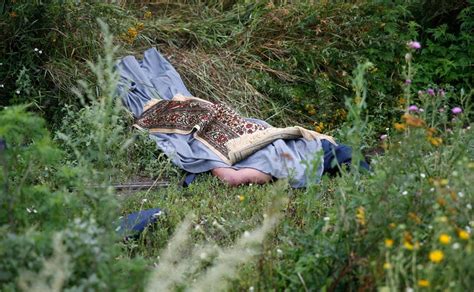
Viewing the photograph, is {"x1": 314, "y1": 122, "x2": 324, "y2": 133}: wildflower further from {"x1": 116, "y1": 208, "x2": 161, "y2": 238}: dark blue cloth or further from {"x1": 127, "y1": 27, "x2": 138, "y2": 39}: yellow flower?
{"x1": 116, "y1": 208, "x2": 161, "y2": 238}: dark blue cloth

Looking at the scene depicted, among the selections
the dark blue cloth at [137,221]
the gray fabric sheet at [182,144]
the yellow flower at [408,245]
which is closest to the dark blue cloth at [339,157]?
the gray fabric sheet at [182,144]

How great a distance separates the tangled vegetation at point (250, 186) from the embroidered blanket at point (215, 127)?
267mm

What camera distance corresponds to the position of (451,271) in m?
2.75

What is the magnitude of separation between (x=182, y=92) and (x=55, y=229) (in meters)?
3.81

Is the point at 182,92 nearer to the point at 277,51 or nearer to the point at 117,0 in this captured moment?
the point at 277,51

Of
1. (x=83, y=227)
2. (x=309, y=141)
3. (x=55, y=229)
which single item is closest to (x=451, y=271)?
(x=83, y=227)

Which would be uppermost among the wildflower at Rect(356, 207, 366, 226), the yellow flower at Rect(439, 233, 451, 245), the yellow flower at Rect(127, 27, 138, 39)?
the yellow flower at Rect(439, 233, 451, 245)

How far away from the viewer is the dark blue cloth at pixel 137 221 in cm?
404

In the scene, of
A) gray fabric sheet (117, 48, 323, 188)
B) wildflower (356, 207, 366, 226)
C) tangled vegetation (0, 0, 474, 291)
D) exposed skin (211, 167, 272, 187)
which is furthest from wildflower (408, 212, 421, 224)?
exposed skin (211, 167, 272, 187)

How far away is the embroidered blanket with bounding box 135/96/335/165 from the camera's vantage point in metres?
5.82

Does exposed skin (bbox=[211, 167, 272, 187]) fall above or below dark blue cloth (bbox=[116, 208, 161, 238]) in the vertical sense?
below

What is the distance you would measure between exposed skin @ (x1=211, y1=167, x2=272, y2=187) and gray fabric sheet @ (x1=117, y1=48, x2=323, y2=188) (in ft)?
0.19

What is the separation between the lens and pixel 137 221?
421cm

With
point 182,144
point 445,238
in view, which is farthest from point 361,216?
point 182,144
